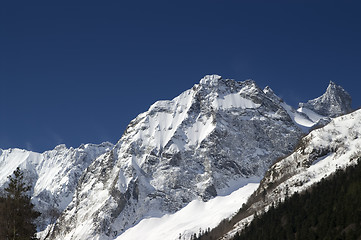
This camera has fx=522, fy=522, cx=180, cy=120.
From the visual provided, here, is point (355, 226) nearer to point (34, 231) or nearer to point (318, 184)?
point (318, 184)

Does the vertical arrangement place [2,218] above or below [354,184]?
below

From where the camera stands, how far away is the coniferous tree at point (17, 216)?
44500 millimetres

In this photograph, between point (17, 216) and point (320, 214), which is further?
point (320, 214)

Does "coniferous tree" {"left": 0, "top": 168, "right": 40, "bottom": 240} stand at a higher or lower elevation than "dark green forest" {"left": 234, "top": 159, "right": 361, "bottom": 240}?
lower

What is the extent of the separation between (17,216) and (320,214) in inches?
4701

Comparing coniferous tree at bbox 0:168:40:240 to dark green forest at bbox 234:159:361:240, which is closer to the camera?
coniferous tree at bbox 0:168:40:240

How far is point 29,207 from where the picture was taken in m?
46.4

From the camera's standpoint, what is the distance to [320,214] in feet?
491

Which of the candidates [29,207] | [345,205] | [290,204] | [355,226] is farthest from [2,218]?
[290,204]

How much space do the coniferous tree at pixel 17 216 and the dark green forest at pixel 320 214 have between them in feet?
317

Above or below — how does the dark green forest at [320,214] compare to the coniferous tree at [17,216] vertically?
above

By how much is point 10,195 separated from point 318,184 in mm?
146803

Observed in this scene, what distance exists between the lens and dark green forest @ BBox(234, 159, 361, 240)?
134250mm

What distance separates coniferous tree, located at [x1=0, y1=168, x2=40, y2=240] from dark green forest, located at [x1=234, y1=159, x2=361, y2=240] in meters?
96.7
